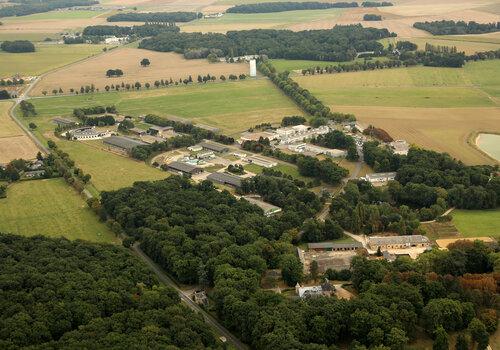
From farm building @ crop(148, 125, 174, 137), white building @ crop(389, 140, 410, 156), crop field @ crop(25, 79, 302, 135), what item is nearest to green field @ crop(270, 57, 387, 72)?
crop field @ crop(25, 79, 302, 135)

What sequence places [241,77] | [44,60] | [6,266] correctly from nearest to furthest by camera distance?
[6,266], [241,77], [44,60]

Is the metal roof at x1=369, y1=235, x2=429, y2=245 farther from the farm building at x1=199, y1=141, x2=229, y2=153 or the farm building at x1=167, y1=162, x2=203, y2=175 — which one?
the farm building at x1=199, y1=141, x2=229, y2=153

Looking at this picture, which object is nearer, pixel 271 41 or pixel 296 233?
pixel 296 233

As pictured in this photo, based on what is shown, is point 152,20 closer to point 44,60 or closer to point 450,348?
point 44,60

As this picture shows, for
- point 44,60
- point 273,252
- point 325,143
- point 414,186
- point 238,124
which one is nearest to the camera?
point 273,252

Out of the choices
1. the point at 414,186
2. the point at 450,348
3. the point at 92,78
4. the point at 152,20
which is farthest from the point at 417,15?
Result: the point at 450,348
